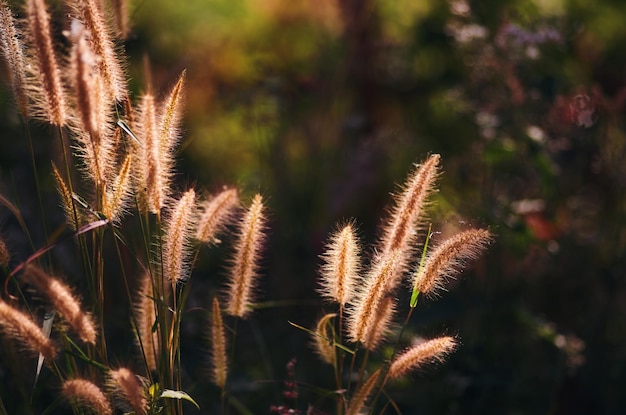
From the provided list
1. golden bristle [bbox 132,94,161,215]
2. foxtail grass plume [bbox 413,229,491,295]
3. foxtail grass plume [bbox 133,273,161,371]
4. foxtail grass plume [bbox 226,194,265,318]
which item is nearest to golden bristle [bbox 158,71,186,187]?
golden bristle [bbox 132,94,161,215]

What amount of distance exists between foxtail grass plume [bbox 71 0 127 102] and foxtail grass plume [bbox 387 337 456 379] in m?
0.77

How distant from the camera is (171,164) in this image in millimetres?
1809

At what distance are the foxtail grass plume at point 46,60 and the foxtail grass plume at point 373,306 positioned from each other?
663mm

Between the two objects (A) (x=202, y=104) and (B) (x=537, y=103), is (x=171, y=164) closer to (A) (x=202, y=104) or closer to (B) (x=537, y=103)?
(B) (x=537, y=103)

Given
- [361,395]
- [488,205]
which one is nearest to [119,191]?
[361,395]

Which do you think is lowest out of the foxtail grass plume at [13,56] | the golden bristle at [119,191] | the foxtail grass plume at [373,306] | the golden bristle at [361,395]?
the golden bristle at [361,395]

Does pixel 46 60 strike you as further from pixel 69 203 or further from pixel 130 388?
pixel 130 388

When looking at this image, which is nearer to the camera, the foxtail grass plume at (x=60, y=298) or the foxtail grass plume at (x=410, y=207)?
the foxtail grass plume at (x=60, y=298)

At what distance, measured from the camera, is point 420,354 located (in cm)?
169

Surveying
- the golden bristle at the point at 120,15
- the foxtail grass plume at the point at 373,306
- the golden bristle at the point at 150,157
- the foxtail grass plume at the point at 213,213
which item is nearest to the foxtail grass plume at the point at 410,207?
the foxtail grass plume at the point at 373,306

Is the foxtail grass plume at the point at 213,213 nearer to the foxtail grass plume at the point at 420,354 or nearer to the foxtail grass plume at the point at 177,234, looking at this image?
the foxtail grass plume at the point at 177,234

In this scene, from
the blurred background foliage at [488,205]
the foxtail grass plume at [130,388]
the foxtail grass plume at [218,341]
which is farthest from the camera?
the blurred background foliage at [488,205]

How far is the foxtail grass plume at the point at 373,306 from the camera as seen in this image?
64.2 inches

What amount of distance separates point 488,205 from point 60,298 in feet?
6.48
